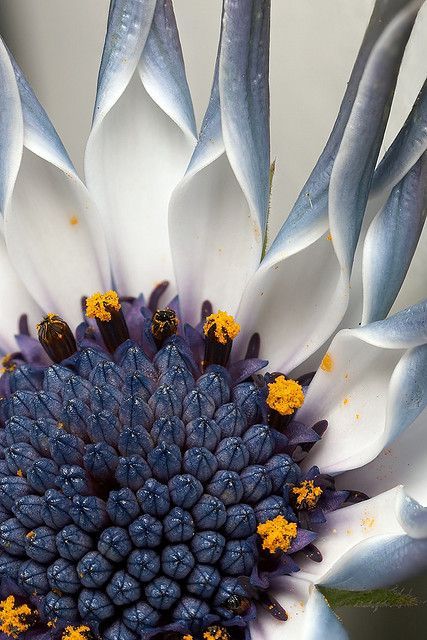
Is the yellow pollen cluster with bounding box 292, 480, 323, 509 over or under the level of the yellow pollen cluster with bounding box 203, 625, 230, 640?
over

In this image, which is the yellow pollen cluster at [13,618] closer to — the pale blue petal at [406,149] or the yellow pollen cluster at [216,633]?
the yellow pollen cluster at [216,633]

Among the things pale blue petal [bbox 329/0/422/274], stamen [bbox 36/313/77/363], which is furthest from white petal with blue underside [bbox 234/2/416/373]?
stamen [bbox 36/313/77/363]

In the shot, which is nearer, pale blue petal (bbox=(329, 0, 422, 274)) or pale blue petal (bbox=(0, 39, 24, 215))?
pale blue petal (bbox=(329, 0, 422, 274))

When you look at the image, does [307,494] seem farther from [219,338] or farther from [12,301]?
[12,301]

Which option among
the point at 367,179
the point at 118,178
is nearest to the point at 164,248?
the point at 118,178

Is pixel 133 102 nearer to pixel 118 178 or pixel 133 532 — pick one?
pixel 118 178

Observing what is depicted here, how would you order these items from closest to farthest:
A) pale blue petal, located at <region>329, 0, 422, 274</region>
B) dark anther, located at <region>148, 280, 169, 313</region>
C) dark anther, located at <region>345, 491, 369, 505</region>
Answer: pale blue petal, located at <region>329, 0, 422, 274</region> → dark anther, located at <region>345, 491, 369, 505</region> → dark anther, located at <region>148, 280, 169, 313</region>

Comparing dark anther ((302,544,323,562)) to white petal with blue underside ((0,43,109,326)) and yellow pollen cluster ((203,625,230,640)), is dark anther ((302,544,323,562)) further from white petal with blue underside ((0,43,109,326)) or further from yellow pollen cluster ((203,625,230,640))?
white petal with blue underside ((0,43,109,326))
